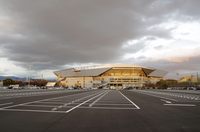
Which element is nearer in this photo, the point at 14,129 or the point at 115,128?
the point at 14,129

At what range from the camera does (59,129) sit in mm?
12242

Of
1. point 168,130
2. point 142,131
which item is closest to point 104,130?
point 142,131

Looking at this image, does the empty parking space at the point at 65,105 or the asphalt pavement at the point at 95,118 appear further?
the empty parking space at the point at 65,105

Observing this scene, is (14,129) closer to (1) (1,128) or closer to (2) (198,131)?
(1) (1,128)

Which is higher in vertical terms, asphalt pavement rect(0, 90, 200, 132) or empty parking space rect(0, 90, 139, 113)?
empty parking space rect(0, 90, 139, 113)

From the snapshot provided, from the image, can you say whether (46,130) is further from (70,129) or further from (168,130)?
(168,130)

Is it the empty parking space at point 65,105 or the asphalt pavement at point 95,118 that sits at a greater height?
the empty parking space at point 65,105

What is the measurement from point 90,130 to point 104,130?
0.52m

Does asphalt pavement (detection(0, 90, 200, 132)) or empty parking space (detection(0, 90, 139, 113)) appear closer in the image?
asphalt pavement (detection(0, 90, 200, 132))

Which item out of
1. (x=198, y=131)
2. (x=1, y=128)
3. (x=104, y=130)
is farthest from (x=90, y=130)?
(x=198, y=131)

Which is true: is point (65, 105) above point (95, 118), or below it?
above

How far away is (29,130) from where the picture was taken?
465 inches

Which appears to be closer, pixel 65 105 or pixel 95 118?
pixel 95 118

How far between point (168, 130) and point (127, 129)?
153 cm
